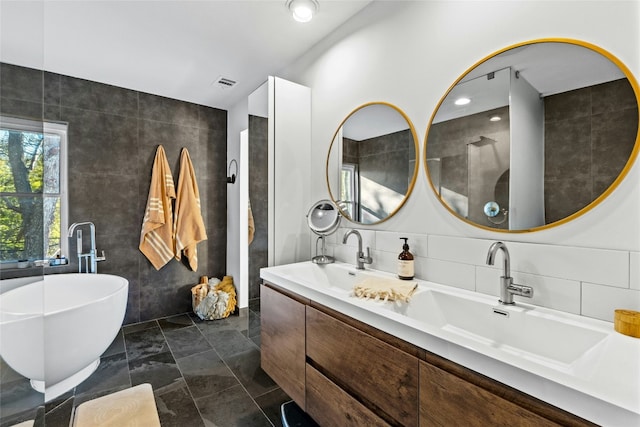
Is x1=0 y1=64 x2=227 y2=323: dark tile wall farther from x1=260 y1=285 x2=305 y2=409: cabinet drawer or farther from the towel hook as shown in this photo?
x1=260 y1=285 x2=305 y2=409: cabinet drawer

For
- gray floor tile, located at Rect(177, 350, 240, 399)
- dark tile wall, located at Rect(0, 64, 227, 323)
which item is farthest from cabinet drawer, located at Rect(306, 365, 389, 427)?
dark tile wall, located at Rect(0, 64, 227, 323)

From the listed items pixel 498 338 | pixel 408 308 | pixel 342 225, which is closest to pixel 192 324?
pixel 342 225

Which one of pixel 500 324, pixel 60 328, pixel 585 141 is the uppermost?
pixel 585 141

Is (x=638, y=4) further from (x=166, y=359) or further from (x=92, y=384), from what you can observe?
(x=92, y=384)

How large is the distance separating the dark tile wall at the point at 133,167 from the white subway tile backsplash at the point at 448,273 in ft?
9.14

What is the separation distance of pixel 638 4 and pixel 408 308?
1.31 m

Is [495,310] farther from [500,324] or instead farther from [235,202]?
[235,202]

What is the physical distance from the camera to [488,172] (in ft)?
4.19


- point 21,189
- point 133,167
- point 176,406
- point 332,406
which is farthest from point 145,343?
point 21,189

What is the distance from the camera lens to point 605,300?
971 mm

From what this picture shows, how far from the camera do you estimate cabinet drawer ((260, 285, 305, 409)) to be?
1.47 meters

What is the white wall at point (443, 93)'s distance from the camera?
0.96 meters

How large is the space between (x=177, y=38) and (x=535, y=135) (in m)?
2.39

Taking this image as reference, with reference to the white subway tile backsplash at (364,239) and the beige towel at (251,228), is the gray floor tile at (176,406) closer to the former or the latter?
the beige towel at (251,228)
